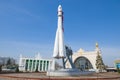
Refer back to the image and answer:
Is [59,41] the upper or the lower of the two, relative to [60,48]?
upper

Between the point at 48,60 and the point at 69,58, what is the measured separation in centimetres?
5761

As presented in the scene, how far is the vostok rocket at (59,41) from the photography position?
33.2m

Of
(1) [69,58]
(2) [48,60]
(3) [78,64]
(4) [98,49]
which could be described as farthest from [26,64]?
(1) [69,58]

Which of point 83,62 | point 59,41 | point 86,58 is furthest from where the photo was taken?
point 83,62

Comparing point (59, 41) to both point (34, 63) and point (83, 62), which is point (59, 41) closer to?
point (34, 63)

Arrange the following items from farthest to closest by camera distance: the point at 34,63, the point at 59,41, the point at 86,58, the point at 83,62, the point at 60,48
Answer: the point at 83,62, the point at 34,63, the point at 86,58, the point at 59,41, the point at 60,48

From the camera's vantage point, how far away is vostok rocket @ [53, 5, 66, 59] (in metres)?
33.2

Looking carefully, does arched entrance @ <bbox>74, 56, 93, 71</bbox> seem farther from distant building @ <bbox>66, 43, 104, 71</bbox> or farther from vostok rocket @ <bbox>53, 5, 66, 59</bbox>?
vostok rocket @ <bbox>53, 5, 66, 59</bbox>

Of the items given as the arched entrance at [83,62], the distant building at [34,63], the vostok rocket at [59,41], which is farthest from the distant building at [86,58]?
the vostok rocket at [59,41]

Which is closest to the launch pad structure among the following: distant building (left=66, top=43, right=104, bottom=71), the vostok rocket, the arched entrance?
the vostok rocket

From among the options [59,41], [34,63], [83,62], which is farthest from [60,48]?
[83,62]

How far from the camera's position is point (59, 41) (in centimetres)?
3453

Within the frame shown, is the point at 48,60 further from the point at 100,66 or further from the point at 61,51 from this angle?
the point at 61,51

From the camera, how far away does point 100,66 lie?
237ft
